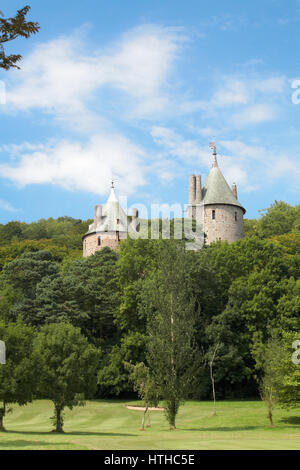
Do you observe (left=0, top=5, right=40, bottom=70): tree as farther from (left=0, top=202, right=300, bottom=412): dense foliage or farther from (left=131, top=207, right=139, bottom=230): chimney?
(left=131, top=207, right=139, bottom=230): chimney

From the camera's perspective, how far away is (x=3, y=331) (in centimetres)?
2884

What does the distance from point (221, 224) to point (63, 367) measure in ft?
140

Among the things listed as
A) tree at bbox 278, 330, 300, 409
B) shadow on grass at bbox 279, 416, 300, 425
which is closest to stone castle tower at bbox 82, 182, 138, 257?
tree at bbox 278, 330, 300, 409

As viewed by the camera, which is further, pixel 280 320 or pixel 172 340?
pixel 280 320

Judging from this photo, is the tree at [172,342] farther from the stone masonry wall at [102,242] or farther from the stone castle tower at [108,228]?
the stone castle tower at [108,228]

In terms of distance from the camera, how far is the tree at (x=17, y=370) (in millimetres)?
26848

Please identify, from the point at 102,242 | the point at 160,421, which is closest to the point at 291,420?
the point at 160,421

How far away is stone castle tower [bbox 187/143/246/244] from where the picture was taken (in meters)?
69.4

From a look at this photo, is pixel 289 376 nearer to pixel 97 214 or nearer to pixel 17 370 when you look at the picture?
pixel 17 370

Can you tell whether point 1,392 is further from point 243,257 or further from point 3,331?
point 243,257

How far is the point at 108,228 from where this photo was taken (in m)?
72.4

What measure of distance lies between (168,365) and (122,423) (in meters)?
6.58

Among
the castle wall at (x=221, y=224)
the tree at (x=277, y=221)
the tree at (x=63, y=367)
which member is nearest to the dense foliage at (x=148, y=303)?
the castle wall at (x=221, y=224)
